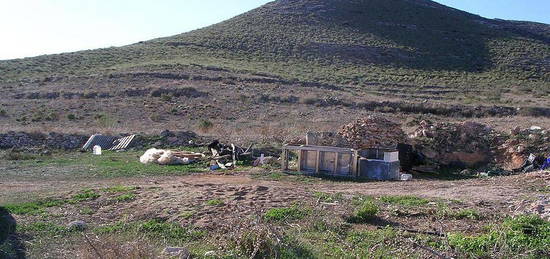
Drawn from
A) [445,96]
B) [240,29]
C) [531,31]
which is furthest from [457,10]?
[445,96]

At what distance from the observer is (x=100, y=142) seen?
72.9 ft

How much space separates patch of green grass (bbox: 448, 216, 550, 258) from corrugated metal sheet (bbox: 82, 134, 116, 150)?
1746 centimetres

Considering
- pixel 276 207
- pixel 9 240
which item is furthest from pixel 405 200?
pixel 9 240

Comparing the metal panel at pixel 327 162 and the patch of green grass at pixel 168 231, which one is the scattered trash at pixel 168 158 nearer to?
the metal panel at pixel 327 162

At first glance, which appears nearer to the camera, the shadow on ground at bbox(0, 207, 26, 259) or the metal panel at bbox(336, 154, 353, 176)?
the shadow on ground at bbox(0, 207, 26, 259)

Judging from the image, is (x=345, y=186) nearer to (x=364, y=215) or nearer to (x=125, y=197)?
(x=364, y=215)

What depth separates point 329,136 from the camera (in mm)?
18047

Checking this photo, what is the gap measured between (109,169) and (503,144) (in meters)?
12.8

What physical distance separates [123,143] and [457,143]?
42.0ft

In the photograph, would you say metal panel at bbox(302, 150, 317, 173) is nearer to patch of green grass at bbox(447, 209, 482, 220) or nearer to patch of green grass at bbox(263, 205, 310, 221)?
patch of green grass at bbox(263, 205, 310, 221)

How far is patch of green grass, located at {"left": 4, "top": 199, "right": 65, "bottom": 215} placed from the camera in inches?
387

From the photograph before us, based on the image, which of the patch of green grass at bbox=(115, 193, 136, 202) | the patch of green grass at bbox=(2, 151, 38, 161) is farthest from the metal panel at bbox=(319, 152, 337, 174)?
the patch of green grass at bbox=(2, 151, 38, 161)

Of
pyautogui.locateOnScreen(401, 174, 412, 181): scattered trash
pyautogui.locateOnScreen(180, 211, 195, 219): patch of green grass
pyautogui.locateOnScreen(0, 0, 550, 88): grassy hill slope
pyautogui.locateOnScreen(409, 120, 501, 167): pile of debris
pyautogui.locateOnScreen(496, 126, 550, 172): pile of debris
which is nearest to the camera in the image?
pyautogui.locateOnScreen(180, 211, 195, 219): patch of green grass

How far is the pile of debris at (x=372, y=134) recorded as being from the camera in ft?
57.5
